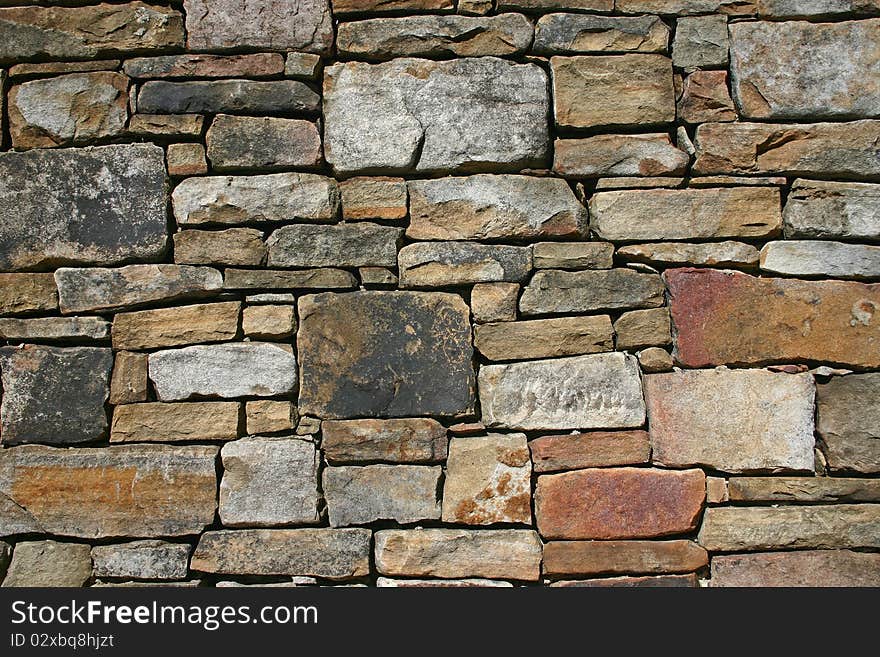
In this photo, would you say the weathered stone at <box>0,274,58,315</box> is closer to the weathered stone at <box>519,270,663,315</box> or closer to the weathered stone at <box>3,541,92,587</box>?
the weathered stone at <box>3,541,92,587</box>

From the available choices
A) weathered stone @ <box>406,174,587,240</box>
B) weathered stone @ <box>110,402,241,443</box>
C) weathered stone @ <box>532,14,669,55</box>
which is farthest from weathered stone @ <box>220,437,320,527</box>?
weathered stone @ <box>532,14,669,55</box>

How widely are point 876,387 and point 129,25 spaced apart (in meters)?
2.91

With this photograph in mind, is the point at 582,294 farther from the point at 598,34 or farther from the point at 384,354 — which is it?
the point at 598,34

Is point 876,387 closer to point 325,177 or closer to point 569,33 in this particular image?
point 569,33

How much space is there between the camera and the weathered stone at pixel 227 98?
100 inches

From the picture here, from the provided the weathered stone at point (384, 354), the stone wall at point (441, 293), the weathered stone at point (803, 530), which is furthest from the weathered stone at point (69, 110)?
the weathered stone at point (803, 530)

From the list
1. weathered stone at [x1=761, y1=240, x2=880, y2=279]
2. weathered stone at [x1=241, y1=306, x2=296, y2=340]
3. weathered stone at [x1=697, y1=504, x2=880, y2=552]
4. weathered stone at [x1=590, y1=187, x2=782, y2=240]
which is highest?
weathered stone at [x1=590, y1=187, x2=782, y2=240]

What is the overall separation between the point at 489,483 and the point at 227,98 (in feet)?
5.35

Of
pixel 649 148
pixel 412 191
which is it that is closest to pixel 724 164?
pixel 649 148

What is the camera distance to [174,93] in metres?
2.55

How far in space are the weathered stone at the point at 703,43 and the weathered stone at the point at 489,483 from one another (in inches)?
57.7

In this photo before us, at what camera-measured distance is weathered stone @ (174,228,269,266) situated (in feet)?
8.27

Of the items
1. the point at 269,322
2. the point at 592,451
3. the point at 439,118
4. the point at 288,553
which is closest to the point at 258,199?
the point at 269,322

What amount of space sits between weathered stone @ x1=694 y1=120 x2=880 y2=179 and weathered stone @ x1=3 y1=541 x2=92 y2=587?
255cm
